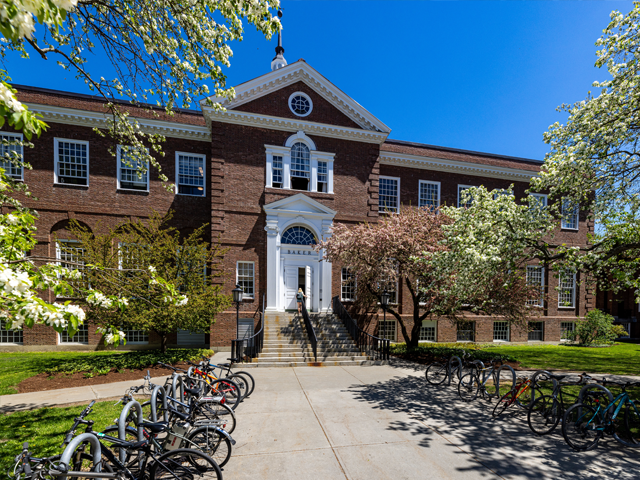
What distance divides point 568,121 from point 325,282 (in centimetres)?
1235

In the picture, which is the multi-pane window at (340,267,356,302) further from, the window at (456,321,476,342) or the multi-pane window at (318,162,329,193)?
the window at (456,321,476,342)

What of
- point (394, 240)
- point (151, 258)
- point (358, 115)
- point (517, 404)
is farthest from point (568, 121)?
point (151, 258)

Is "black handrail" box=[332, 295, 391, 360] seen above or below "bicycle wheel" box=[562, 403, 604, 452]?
below

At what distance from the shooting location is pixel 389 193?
20312 millimetres

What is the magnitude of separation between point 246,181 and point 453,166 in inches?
540

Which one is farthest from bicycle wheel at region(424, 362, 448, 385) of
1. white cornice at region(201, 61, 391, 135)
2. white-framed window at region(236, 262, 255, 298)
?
white cornice at region(201, 61, 391, 135)

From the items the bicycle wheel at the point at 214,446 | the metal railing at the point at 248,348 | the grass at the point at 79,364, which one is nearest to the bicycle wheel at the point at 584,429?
the bicycle wheel at the point at 214,446

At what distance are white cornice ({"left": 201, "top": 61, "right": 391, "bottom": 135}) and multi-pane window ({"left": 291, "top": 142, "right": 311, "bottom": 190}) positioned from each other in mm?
3279

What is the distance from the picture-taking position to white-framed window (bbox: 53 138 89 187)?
16141 mm

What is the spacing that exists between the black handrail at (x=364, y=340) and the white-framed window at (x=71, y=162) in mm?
15073

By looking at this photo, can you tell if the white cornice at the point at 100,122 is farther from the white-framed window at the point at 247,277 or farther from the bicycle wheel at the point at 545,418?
the bicycle wheel at the point at 545,418

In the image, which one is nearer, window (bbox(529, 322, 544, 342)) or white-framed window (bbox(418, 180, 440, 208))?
white-framed window (bbox(418, 180, 440, 208))

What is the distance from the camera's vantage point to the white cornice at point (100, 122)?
15.8 meters

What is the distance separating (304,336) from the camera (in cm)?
1436
